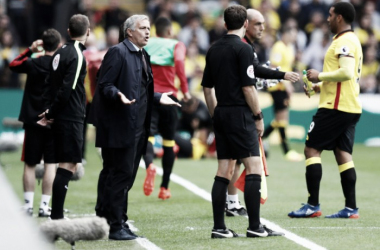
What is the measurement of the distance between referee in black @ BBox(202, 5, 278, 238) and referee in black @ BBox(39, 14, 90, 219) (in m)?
1.44

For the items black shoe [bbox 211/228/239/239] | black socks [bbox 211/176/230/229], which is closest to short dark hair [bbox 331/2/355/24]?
black socks [bbox 211/176/230/229]

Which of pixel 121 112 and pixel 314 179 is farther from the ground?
pixel 121 112

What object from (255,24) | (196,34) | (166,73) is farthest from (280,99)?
(255,24)

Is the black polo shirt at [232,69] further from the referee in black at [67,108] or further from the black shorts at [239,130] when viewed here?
the referee in black at [67,108]

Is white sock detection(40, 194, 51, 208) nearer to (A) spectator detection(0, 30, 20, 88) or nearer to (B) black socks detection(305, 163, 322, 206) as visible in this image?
(B) black socks detection(305, 163, 322, 206)

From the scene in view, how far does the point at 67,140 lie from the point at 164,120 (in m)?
3.18

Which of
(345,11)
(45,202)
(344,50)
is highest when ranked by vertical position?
(345,11)

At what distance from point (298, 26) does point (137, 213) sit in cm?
1457

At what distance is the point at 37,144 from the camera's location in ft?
28.7

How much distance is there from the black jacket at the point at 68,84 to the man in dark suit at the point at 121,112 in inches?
27.9

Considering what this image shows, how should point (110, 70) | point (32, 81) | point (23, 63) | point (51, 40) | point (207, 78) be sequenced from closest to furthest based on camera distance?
point (110, 70), point (207, 78), point (51, 40), point (23, 63), point (32, 81)

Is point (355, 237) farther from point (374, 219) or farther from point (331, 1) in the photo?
point (331, 1)

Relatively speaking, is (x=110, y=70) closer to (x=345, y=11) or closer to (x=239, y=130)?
(x=239, y=130)

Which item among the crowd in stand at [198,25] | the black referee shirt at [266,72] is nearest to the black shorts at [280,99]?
the crowd in stand at [198,25]
